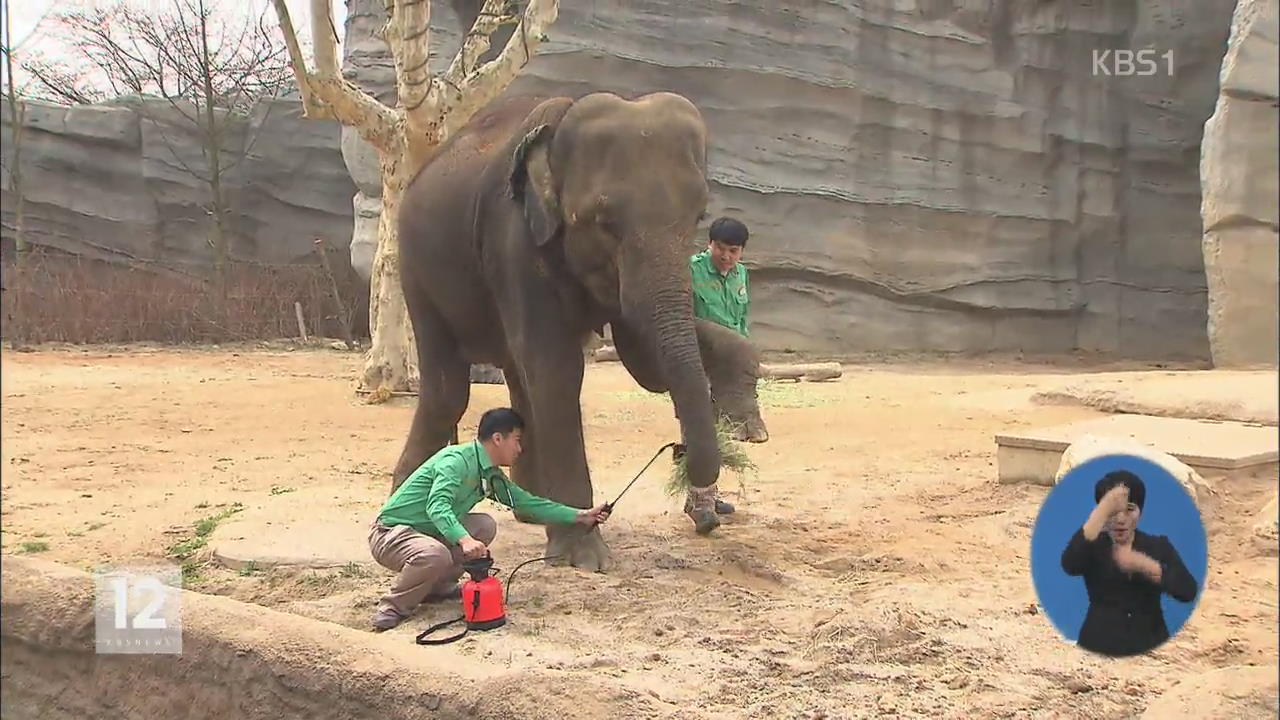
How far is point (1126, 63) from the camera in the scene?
15.3 meters

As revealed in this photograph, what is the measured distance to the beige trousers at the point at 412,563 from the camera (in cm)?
346

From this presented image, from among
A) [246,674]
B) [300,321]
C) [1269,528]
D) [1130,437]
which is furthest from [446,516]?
[300,321]

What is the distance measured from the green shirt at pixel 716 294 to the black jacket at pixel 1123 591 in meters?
2.83

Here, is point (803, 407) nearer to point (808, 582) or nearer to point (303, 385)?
point (303, 385)

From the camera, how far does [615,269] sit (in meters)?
3.81

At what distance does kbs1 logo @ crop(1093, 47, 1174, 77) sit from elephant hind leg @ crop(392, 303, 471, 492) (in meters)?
12.9

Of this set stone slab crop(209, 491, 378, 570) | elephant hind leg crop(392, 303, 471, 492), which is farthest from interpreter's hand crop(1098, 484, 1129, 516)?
elephant hind leg crop(392, 303, 471, 492)

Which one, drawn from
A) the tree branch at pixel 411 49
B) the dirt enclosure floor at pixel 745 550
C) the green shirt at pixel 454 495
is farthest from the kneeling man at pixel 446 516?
the tree branch at pixel 411 49

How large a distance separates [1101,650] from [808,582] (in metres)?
2.33

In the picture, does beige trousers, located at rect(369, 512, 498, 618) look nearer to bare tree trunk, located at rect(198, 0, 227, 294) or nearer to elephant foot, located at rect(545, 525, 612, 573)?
elephant foot, located at rect(545, 525, 612, 573)

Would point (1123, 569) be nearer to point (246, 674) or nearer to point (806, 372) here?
point (246, 674)

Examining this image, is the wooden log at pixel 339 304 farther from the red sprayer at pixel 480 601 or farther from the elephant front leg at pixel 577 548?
the red sprayer at pixel 480 601

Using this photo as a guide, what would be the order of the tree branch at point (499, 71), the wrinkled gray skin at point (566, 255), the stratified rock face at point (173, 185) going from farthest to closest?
the stratified rock face at point (173, 185)
the tree branch at point (499, 71)
the wrinkled gray skin at point (566, 255)

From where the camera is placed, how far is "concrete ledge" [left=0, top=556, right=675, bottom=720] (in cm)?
243
